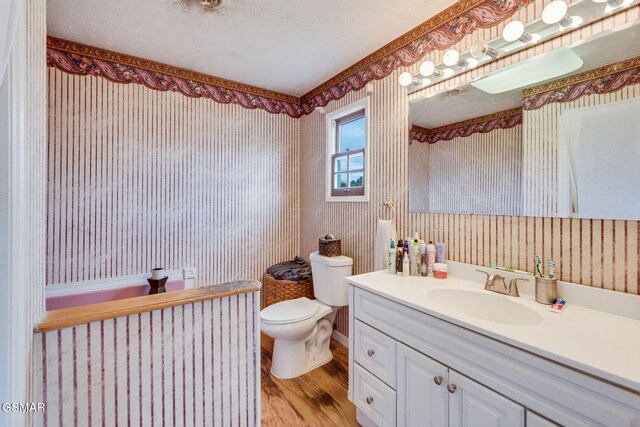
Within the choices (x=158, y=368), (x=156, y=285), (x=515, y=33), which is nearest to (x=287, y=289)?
(x=156, y=285)

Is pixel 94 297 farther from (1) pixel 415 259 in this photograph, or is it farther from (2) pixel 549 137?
(2) pixel 549 137

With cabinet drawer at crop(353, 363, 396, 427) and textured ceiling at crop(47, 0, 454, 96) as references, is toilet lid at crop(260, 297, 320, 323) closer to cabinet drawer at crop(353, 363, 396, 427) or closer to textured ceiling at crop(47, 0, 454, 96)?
cabinet drawer at crop(353, 363, 396, 427)

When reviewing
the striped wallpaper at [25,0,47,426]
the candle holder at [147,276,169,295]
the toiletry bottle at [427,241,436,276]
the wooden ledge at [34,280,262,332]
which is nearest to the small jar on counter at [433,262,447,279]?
the toiletry bottle at [427,241,436,276]

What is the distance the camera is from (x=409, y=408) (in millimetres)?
1239

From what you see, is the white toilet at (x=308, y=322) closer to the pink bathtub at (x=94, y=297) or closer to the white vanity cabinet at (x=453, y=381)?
the white vanity cabinet at (x=453, y=381)

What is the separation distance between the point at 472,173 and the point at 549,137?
1.24 feet

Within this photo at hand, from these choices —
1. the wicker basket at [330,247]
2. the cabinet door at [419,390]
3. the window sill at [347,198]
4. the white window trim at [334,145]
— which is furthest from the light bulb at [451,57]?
the cabinet door at [419,390]

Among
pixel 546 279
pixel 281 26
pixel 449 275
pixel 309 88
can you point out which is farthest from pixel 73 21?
pixel 546 279

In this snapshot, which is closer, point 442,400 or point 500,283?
point 442,400

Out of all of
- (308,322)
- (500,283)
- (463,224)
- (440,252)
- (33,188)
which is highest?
(33,188)

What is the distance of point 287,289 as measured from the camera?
245 centimetres

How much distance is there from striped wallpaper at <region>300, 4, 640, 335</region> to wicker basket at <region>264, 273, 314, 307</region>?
0.37 m

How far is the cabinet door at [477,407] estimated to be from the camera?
917mm

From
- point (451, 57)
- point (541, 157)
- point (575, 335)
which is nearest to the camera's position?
point (575, 335)
